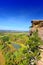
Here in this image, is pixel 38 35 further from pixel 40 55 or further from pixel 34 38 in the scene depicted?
pixel 40 55

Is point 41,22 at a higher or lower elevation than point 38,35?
higher

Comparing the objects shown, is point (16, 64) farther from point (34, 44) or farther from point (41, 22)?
point (41, 22)

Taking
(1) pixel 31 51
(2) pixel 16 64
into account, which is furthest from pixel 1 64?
(1) pixel 31 51

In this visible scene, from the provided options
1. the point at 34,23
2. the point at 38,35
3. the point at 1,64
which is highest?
the point at 34,23

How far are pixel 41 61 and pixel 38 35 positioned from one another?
6.78m

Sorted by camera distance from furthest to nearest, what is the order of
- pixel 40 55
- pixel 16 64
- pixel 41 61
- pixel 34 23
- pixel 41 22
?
pixel 16 64 < pixel 34 23 < pixel 41 22 < pixel 40 55 < pixel 41 61

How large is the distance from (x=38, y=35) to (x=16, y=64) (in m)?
10.6

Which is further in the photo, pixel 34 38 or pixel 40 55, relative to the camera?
pixel 34 38

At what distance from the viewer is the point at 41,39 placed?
24391 mm

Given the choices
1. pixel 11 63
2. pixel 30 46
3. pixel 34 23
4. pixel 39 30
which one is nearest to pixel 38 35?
pixel 39 30

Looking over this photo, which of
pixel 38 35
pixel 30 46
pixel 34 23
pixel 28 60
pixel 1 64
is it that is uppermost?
pixel 34 23

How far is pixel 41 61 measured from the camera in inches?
776

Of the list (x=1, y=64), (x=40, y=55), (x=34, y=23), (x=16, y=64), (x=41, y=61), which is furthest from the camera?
(x=1, y=64)

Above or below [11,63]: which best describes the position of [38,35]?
above
